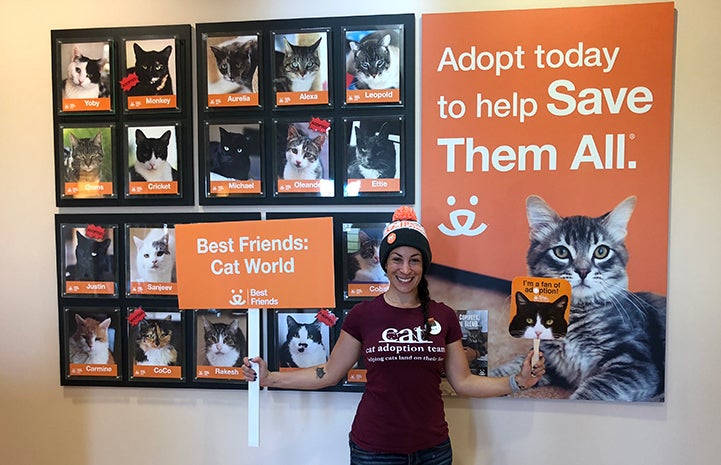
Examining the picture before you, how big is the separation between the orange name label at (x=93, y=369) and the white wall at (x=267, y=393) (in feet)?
0.28

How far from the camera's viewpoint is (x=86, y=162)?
5.75 ft

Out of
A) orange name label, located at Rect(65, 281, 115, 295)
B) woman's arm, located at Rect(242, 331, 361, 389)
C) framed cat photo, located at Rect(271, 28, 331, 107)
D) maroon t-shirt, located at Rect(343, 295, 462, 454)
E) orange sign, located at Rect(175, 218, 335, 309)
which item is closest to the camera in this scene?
maroon t-shirt, located at Rect(343, 295, 462, 454)

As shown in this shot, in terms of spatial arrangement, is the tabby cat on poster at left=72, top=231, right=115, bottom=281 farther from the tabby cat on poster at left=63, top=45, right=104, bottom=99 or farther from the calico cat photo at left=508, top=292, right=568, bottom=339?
the calico cat photo at left=508, top=292, right=568, bottom=339

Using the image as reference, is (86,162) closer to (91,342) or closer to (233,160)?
(233,160)

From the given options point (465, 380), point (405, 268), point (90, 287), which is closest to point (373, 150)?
point (405, 268)

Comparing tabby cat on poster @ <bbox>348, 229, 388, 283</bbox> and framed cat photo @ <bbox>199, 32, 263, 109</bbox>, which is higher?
framed cat photo @ <bbox>199, 32, 263, 109</bbox>

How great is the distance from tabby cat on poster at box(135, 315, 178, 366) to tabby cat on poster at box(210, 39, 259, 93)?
0.93 m

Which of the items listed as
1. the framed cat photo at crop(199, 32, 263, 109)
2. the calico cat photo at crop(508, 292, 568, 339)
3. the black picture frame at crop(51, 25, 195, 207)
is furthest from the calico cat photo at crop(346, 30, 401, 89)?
the calico cat photo at crop(508, 292, 568, 339)

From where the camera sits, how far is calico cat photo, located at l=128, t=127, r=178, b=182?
1715 mm

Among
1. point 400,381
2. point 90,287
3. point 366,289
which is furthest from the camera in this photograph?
point 90,287

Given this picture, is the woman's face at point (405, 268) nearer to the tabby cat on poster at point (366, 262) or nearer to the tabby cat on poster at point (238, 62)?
the tabby cat on poster at point (366, 262)

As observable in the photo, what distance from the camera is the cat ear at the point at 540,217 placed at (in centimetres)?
160

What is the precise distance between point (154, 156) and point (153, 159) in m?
0.01

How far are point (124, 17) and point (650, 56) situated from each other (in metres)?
1.93
